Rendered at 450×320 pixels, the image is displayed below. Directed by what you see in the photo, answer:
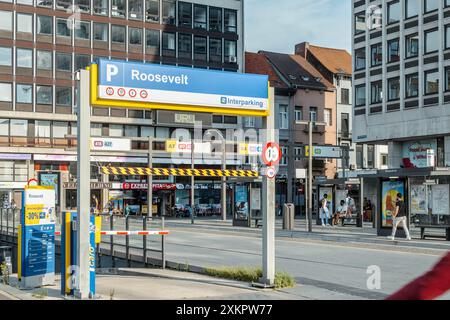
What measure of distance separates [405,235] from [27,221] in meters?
15.5

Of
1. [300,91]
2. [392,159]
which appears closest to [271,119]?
[392,159]

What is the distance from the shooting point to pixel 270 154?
11.0m

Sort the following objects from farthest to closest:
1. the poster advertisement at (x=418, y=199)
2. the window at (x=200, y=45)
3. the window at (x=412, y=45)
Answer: the window at (x=200, y=45) < the window at (x=412, y=45) < the poster advertisement at (x=418, y=199)

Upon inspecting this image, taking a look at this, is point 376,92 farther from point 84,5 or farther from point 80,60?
point 84,5

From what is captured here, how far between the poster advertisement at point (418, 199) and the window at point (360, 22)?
99.2ft

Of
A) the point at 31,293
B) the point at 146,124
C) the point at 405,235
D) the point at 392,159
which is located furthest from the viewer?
the point at 146,124

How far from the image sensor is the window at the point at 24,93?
5469 centimetres

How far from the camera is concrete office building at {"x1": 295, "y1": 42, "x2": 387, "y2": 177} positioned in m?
67.4

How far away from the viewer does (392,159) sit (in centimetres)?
4881

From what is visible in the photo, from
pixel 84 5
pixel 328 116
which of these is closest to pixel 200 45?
pixel 84 5

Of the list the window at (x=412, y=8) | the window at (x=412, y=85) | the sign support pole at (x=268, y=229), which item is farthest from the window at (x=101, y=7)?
the sign support pole at (x=268, y=229)

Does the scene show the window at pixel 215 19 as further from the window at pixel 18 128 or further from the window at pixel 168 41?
the window at pixel 18 128

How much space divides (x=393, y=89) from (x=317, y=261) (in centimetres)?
3518
